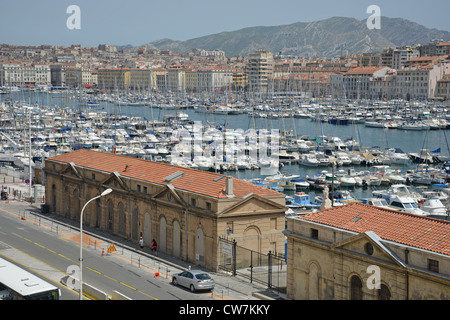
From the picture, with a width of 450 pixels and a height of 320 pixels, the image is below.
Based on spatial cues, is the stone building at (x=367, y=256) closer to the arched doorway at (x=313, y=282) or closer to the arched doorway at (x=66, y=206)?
the arched doorway at (x=313, y=282)

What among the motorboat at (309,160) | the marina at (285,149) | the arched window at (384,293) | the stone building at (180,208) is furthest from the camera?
the motorboat at (309,160)

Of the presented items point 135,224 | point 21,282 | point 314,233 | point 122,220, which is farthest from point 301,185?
point 21,282

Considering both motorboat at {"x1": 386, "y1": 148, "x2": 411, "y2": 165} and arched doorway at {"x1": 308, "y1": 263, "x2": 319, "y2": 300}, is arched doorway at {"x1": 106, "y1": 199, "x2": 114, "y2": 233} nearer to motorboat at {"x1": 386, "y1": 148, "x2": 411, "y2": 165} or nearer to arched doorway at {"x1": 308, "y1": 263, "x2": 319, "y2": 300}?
arched doorway at {"x1": 308, "y1": 263, "x2": 319, "y2": 300}

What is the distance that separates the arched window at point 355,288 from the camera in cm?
2322

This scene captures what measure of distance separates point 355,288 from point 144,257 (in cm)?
1375

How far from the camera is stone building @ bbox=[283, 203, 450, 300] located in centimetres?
2106

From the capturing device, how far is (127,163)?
40.7 metres

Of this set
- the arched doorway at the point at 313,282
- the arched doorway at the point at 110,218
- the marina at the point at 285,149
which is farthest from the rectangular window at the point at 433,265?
the marina at the point at 285,149

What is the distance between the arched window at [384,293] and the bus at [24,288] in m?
10.9

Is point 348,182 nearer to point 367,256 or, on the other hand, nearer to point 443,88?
point 367,256

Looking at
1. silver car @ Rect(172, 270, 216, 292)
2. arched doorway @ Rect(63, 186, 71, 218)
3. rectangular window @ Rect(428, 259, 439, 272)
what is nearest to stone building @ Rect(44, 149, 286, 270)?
arched doorway @ Rect(63, 186, 71, 218)
